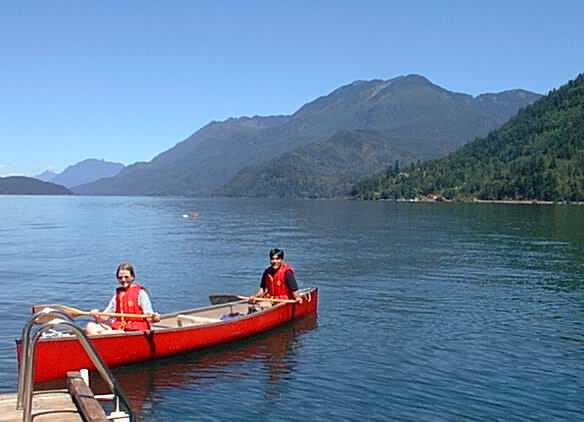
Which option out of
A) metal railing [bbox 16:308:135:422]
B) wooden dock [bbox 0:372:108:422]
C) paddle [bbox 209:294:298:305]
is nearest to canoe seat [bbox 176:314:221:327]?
paddle [bbox 209:294:298:305]

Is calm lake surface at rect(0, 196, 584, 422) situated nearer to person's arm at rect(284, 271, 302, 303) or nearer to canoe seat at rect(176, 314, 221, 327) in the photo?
canoe seat at rect(176, 314, 221, 327)

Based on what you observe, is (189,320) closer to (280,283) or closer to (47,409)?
(280,283)

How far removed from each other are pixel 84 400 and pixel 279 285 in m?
15.2

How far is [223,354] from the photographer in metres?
22.0

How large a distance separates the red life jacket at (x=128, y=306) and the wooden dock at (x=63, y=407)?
6.32 meters

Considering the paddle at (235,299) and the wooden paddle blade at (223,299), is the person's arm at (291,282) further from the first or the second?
the wooden paddle blade at (223,299)

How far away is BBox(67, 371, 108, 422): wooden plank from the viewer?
10.9 m

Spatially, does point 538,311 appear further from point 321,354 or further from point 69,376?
point 69,376

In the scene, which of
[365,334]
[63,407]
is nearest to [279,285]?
[365,334]

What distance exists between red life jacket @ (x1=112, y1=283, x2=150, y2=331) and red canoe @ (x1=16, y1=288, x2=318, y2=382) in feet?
1.35

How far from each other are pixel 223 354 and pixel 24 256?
36320 millimetres

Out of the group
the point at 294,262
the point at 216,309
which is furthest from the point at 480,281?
the point at 216,309

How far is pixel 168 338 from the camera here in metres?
20.4

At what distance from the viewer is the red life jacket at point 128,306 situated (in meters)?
19.0
